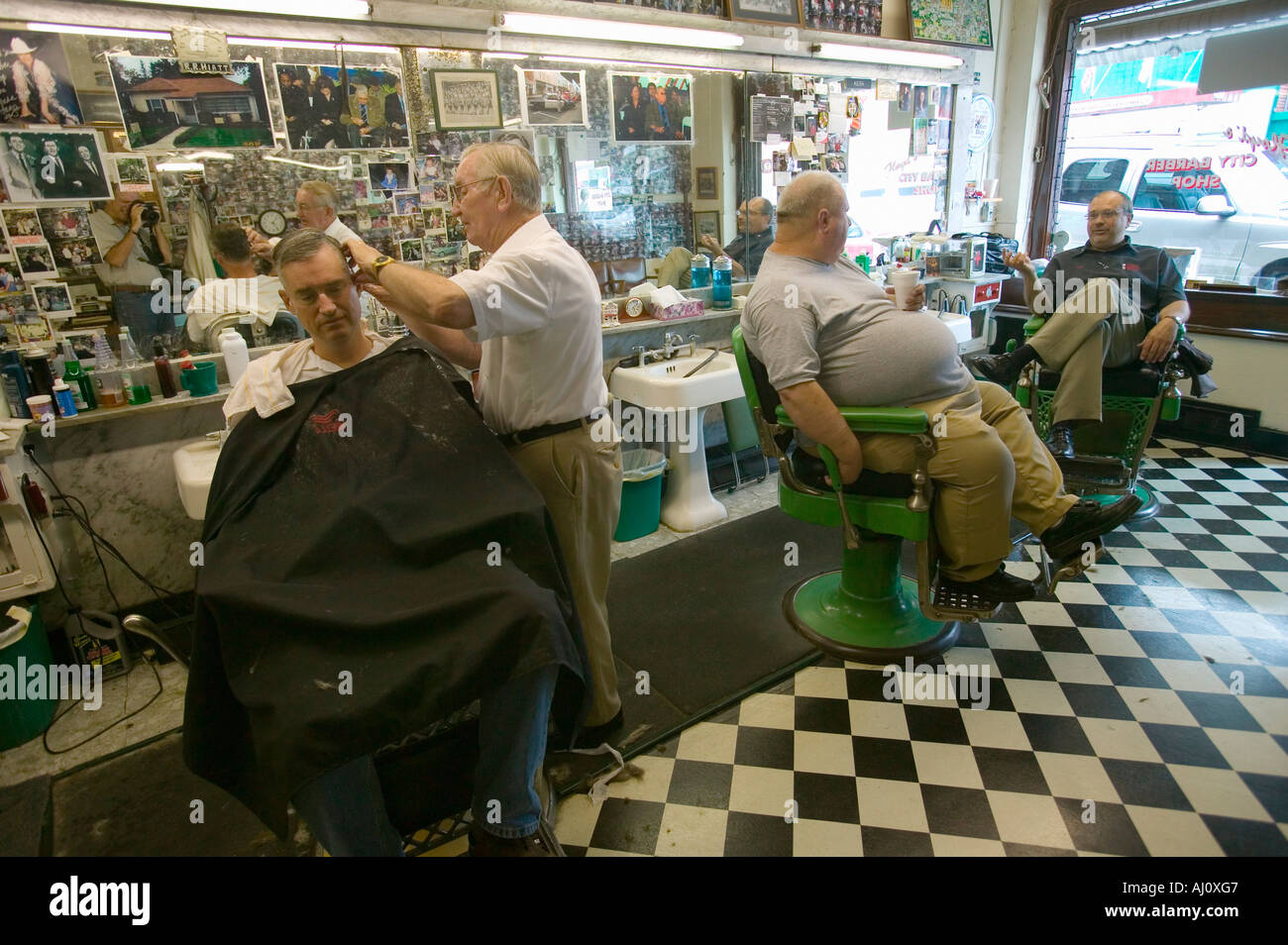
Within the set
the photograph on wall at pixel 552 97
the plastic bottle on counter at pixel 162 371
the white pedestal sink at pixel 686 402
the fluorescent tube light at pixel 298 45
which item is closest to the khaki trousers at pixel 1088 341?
the white pedestal sink at pixel 686 402

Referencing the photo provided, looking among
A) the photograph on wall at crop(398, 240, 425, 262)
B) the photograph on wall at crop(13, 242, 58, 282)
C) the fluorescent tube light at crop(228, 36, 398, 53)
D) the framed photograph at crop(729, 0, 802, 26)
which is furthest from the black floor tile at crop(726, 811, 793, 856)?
the framed photograph at crop(729, 0, 802, 26)

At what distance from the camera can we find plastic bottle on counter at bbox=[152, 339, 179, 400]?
2395 millimetres

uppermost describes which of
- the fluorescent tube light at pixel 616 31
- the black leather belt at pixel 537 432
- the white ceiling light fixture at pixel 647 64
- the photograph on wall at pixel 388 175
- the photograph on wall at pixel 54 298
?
the fluorescent tube light at pixel 616 31

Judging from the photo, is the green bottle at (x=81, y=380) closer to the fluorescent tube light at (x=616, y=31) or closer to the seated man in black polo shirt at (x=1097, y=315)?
the fluorescent tube light at (x=616, y=31)

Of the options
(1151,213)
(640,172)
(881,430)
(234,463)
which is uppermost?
(640,172)

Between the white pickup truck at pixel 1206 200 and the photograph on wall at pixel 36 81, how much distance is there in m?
5.00

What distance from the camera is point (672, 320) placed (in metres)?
3.44

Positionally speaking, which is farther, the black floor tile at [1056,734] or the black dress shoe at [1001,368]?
the black dress shoe at [1001,368]

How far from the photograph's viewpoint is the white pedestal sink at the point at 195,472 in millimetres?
2117

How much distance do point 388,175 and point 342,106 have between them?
26 centimetres

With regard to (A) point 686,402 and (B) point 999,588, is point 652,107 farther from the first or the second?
(B) point 999,588

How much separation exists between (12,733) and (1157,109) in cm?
604

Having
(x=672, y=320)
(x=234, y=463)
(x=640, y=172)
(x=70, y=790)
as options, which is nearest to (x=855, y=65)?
(x=640, y=172)
